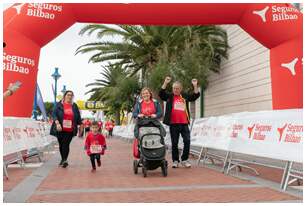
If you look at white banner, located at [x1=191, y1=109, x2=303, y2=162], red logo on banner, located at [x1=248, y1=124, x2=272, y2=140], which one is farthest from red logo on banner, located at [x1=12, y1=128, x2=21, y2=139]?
red logo on banner, located at [x1=248, y1=124, x2=272, y2=140]

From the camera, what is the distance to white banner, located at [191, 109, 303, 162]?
21.5ft

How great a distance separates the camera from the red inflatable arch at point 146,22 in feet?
36.2

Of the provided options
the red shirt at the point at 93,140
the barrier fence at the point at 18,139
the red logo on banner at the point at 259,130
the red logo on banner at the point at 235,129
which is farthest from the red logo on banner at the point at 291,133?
the barrier fence at the point at 18,139

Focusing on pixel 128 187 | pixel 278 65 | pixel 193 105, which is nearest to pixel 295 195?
pixel 128 187

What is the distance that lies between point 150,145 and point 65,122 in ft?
8.76

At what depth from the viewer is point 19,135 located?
31.1 feet

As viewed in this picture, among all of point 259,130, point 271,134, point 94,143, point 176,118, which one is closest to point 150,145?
point 176,118

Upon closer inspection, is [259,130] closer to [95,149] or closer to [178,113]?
[178,113]

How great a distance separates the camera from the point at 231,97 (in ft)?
74.5

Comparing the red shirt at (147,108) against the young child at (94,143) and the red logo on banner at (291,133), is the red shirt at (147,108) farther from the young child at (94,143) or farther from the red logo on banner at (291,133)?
the red logo on banner at (291,133)

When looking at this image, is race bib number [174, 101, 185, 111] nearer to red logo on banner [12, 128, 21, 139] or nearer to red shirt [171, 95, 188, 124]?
red shirt [171, 95, 188, 124]

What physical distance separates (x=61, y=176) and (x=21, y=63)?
3.88 m

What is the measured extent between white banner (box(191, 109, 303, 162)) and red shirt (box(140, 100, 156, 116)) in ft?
4.88

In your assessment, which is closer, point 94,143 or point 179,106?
point 94,143
